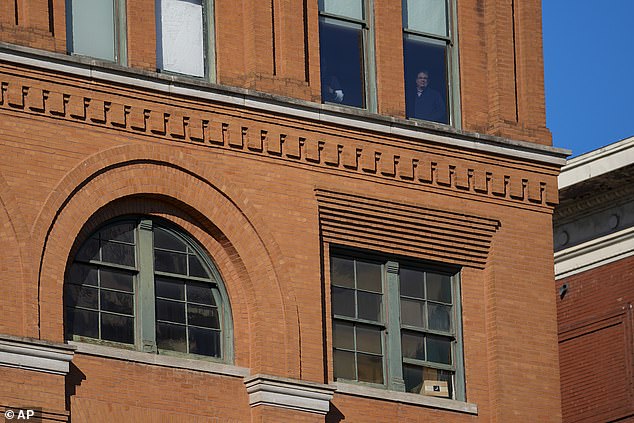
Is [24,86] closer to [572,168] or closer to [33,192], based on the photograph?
[33,192]

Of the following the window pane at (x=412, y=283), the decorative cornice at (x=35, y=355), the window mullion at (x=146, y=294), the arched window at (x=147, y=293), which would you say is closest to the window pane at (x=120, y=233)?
the arched window at (x=147, y=293)

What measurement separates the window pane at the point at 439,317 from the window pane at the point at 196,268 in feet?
12.6

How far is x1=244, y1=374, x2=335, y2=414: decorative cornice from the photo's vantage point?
32.0 metres

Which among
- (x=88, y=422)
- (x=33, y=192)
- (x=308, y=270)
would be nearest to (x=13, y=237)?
(x=33, y=192)

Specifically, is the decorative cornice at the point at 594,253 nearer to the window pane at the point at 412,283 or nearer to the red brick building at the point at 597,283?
the red brick building at the point at 597,283

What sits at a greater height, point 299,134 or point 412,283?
point 299,134

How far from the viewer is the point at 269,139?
33344mm

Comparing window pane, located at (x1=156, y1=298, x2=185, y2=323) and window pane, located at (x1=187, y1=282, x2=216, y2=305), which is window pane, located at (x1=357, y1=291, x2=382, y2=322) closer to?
window pane, located at (x1=187, y1=282, x2=216, y2=305)

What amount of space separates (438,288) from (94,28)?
6.81 m

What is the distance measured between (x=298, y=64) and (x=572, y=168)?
42.5 feet

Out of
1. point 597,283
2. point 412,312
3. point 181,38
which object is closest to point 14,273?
point 181,38

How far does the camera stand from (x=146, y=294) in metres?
31.8

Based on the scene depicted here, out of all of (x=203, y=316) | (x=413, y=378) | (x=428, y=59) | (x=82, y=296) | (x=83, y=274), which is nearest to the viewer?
(x=82, y=296)

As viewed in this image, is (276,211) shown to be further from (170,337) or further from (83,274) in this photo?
(83,274)
